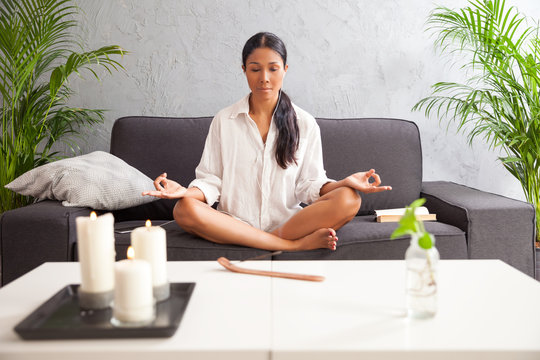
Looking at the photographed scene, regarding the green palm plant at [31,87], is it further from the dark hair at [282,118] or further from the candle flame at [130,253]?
the candle flame at [130,253]

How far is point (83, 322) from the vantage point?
0.90 meters

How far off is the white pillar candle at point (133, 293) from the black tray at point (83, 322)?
0.08 ft

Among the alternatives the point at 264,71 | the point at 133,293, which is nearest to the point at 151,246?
the point at 133,293

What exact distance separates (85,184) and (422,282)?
154cm

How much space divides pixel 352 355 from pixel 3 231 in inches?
59.4

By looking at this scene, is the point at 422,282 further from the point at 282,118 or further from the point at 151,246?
the point at 282,118

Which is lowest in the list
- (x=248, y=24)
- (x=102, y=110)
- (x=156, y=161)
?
(x=156, y=161)

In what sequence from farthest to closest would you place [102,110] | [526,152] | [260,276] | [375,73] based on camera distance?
1. [375,73]
2. [102,110]
3. [526,152]
4. [260,276]

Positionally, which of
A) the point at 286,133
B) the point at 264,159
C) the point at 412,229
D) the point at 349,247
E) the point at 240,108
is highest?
the point at 240,108

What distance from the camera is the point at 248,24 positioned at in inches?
113

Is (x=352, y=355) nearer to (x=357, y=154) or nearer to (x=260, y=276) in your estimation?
(x=260, y=276)

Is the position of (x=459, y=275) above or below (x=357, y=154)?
below

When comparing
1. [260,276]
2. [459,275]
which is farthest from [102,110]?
[459,275]

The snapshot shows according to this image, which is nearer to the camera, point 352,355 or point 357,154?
point 352,355
